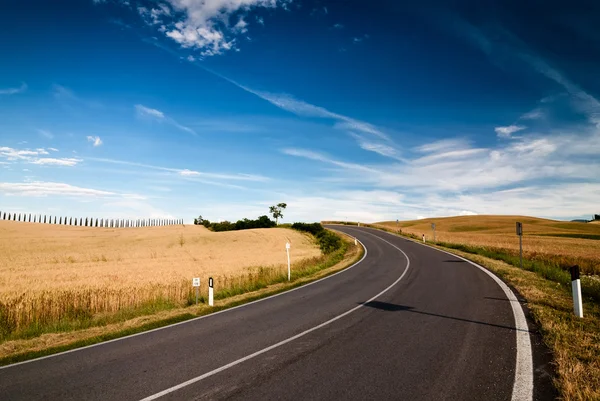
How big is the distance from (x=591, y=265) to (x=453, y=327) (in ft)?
67.6

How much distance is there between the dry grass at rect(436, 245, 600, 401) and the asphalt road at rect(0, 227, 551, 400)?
18.8 inches

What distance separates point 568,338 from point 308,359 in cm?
498

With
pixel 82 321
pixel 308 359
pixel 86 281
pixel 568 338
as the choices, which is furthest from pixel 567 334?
pixel 86 281

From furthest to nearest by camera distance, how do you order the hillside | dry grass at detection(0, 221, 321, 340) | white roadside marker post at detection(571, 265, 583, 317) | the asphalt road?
the hillside, dry grass at detection(0, 221, 321, 340), white roadside marker post at detection(571, 265, 583, 317), the asphalt road

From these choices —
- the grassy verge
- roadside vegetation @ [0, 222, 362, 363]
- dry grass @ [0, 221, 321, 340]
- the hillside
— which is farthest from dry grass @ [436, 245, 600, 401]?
the hillside

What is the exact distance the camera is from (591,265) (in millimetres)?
21984

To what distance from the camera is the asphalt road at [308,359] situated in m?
5.06

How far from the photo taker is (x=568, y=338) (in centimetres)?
659

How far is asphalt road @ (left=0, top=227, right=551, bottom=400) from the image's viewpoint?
16.6ft

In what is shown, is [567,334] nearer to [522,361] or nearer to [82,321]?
[522,361]

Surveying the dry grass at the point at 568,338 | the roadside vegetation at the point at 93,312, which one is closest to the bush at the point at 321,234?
the roadside vegetation at the point at 93,312

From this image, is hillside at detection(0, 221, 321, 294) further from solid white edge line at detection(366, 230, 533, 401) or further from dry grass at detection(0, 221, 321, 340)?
solid white edge line at detection(366, 230, 533, 401)

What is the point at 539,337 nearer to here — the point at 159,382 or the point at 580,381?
the point at 580,381

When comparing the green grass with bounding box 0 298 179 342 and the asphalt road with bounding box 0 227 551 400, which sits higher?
the asphalt road with bounding box 0 227 551 400
